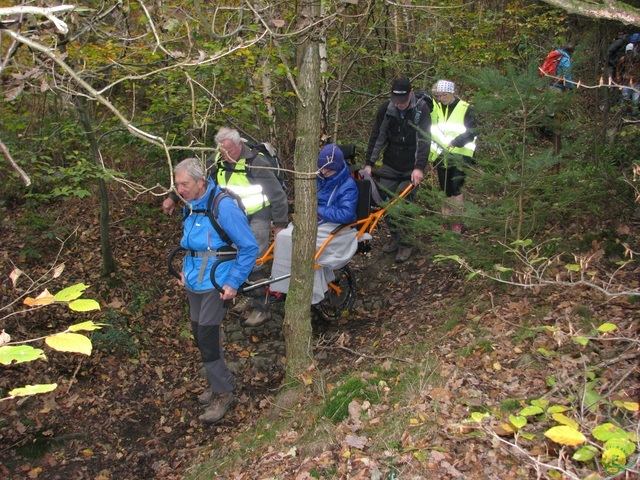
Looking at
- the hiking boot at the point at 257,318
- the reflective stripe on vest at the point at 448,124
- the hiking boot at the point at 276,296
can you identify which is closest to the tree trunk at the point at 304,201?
the hiking boot at the point at 276,296

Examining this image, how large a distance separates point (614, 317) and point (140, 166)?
7.73 meters

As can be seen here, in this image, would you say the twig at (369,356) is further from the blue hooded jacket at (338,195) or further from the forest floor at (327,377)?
the blue hooded jacket at (338,195)

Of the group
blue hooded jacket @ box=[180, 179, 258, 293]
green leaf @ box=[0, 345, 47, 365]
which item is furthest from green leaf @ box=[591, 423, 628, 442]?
blue hooded jacket @ box=[180, 179, 258, 293]

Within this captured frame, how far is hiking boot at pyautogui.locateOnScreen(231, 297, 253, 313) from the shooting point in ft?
23.2

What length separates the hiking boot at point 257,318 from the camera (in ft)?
22.1

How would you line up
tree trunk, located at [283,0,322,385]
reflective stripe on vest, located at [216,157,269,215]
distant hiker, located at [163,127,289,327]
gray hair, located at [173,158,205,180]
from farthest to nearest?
1. reflective stripe on vest, located at [216,157,269,215]
2. distant hiker, located at [163,127,289,327]
3. gray hair, located at [173,158,205,180]
4. tree trunk, located at [283,0,322,385]

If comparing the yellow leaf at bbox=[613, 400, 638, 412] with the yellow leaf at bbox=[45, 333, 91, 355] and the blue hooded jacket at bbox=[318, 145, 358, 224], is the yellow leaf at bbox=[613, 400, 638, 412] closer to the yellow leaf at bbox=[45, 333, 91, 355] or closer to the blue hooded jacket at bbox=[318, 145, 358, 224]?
the yellow leaf at bbox=[45, 333, 91, 355]

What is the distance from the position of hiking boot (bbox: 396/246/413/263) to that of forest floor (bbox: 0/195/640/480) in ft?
0.35

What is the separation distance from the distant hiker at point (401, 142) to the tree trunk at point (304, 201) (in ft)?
7.54

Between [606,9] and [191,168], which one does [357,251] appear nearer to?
[191,168]

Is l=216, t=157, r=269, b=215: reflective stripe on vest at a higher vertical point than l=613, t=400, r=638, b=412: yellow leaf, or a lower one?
higher

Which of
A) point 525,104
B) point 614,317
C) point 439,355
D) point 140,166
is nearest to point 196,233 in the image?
point 439,355

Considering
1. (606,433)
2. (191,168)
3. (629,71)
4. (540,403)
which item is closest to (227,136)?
(191,168)

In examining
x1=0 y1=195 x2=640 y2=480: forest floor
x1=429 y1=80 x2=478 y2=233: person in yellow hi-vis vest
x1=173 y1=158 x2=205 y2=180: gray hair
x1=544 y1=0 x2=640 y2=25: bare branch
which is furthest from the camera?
x1=429 y1=80 x2=478 y2=233: person in yellow hi-vis vest
